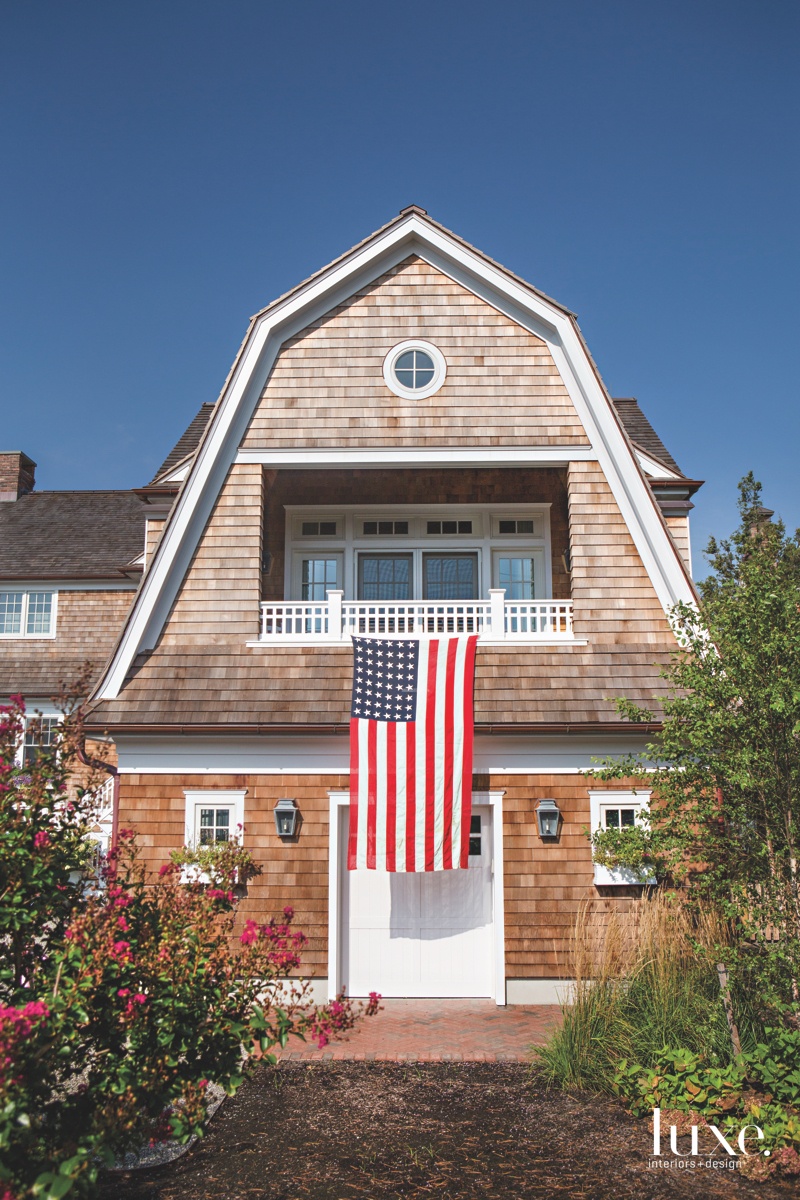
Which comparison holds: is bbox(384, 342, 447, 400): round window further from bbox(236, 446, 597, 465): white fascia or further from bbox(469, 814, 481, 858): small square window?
bbox(469, 814, 481, 858): small square window

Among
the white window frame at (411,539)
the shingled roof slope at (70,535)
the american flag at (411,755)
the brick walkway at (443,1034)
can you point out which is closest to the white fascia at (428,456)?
the white window frame at (411,539)

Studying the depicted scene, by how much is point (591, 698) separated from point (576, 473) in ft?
9.30

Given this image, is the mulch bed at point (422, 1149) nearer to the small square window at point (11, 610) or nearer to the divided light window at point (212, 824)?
the divided light window at point (212, 824)

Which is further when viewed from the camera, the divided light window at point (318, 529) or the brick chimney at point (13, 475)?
the brick chimney at point (13, 475)

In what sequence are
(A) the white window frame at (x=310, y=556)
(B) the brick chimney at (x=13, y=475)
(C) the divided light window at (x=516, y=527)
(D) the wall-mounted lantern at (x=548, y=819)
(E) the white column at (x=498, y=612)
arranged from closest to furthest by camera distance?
1. (D) the wall-mounted lantern at (x=548, y=819)
2. (E) the white column at (x=498, y=612)
3. (A) the white window frame at (x=310, y=556)
4. (C) the divided light window at (x=516, y=527)
5. (B) the brick chimney at (x=13, y=475)

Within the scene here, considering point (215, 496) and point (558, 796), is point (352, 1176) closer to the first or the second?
point (558, 796)

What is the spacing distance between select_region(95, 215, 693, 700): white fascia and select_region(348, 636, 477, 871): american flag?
260 centimetres

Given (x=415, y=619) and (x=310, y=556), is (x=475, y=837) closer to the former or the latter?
(x=415, y=619)

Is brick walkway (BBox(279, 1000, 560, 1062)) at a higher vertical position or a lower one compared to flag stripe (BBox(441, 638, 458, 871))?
lower

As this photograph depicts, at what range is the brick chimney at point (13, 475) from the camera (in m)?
25.0

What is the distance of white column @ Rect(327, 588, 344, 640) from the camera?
11156mm

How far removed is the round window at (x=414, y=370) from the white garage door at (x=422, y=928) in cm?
520

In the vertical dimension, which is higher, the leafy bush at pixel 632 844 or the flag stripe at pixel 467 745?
the flag stripe at pixel 467 745

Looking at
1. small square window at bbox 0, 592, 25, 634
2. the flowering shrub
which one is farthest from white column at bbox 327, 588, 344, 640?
small square window at bbox 0, 592, 25, 634
